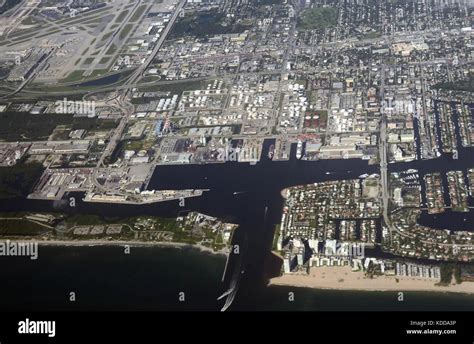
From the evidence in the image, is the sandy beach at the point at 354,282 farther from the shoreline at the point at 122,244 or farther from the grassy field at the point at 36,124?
the grassy field at the point at 36,124

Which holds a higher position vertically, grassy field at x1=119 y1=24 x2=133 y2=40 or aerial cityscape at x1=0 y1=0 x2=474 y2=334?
grassy field at x1=119 y1=24 x2=133 y2=40

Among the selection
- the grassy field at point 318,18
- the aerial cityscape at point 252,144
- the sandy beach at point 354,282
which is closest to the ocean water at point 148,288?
the aerial cityscape at point 252,144

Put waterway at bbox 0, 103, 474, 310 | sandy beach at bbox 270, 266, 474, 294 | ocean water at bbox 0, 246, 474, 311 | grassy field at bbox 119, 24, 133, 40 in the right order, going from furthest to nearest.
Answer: grassy field at bbox 119, 24, 133, 40 < waterway at bbox 0, 103, 474, 310 < sandy beach at bbox 270, 266, 474, 294 < ocean water at bbox 0, 246, 474, 311

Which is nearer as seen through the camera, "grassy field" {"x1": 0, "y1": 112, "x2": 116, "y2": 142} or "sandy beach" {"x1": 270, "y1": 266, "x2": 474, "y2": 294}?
"sandy beach" {"x1": 270, "y1": 266, "x2": 474, "y2": 294}

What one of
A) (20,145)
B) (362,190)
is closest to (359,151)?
(362,190)

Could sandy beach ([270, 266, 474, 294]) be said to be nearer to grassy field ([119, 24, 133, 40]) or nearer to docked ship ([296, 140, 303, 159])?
docked ship ([296, 140, 303, 159])

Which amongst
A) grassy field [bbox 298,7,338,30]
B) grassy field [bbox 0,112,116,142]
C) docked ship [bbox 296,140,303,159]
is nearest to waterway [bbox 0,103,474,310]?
docked ship [bbox 296,140,303,159]

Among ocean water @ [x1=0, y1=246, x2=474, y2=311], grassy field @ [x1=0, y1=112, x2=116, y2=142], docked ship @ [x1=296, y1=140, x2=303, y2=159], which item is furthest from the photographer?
grassy field @ [x1=0, y1=112, x2=116, y2=142]
